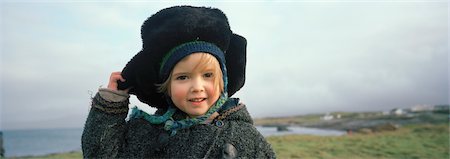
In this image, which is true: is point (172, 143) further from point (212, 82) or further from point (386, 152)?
point (386, 152)

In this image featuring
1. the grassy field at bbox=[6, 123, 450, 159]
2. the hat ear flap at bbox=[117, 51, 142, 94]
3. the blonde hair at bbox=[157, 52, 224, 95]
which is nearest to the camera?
the blonde hair at bbox=[157, 52, 224, 95]

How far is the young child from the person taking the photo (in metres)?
2.10

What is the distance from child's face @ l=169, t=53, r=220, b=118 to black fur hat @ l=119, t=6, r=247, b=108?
0.38ft

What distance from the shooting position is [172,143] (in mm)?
2189

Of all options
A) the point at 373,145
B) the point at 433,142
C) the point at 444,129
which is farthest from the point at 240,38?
the point at 444,129

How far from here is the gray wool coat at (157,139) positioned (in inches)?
84.6

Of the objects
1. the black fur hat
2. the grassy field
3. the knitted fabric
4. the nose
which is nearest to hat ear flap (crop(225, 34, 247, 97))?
the black fur hat

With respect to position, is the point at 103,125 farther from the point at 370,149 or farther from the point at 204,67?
the point at 370,149

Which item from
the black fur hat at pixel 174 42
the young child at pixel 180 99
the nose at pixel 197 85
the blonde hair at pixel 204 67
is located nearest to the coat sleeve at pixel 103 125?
the young child at pixel 180 99

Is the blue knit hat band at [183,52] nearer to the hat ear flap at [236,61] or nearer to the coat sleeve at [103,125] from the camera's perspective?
the hat ear flap at [236,61]

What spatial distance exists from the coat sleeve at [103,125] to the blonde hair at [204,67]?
8.7 inches

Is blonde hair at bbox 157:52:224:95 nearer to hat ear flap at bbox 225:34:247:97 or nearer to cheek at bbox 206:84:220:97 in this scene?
cheek at bbox 206:84:220:97

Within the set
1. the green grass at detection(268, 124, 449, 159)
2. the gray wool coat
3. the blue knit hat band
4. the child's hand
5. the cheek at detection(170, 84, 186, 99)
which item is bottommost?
the green grass at detection(268, 124, 449, 159)

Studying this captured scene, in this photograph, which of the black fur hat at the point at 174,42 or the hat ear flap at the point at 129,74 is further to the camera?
the hat ear flap at the point at 129,74
